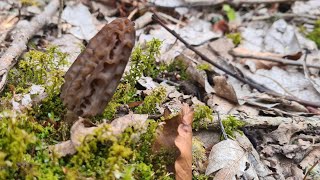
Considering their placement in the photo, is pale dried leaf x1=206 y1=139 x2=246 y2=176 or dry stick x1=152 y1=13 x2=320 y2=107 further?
dry stick x1=152 y1=13 x2=320 y2=107

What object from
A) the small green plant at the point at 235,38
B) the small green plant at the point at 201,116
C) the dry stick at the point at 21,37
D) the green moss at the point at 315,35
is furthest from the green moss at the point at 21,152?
the green moss at the point at 315,35

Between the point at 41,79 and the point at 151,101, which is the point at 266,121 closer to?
the point at 151,101

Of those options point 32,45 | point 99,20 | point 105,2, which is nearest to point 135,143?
point 32,45

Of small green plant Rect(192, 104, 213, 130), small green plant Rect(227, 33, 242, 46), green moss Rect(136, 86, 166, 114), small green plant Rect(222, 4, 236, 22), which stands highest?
green moss Rect(136, 86, 166, 114)

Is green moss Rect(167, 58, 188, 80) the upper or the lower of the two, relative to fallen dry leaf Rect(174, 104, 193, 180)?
lower

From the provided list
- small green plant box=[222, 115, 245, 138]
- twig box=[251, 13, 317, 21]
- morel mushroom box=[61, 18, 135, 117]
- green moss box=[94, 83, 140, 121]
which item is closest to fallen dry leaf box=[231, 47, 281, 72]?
twig box=[251, 13, 317, 21]

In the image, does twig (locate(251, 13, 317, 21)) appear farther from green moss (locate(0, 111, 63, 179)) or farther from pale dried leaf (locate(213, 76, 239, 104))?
green moss (locate(0, 111, 63, 179))
